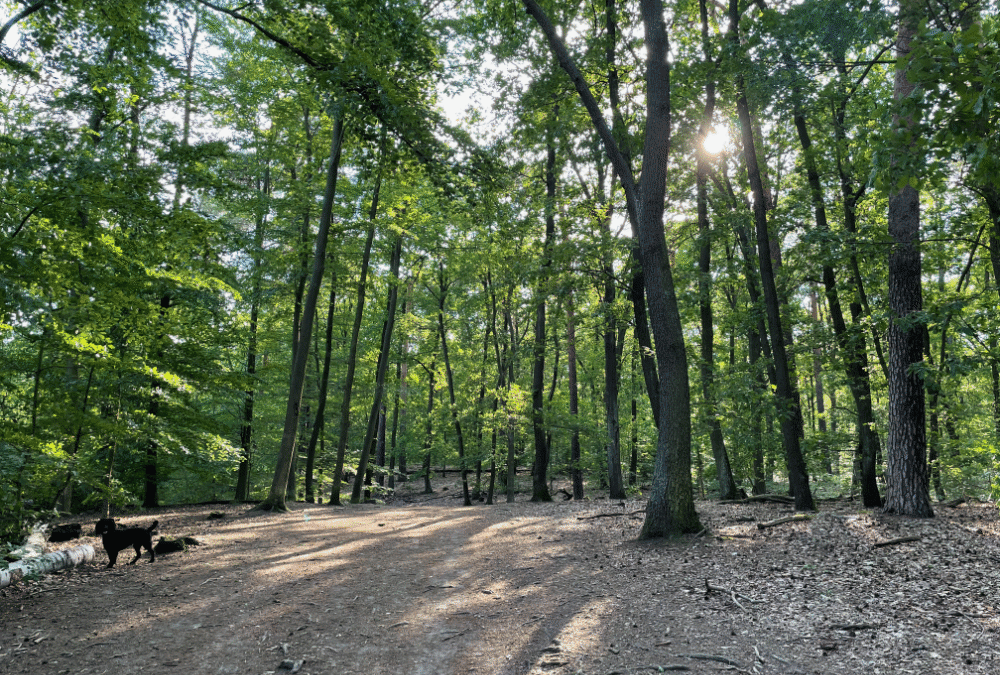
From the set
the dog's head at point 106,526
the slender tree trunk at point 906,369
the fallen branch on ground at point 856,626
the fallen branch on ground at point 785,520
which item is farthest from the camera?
the slender tree trunk at point 906,369

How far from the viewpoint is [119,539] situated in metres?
6.98

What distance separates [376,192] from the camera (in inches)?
664

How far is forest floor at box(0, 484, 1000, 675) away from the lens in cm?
405

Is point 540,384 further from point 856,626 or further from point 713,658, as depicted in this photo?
point 713,658

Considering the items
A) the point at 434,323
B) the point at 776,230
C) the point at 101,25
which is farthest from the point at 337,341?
the point at 776,230

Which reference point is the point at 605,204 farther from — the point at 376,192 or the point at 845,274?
the point at 376,192

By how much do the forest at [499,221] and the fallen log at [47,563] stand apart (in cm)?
46

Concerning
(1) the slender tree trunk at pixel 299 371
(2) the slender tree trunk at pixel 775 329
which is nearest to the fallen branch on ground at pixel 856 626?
(2) the slender tree trunk at pixel 775 329

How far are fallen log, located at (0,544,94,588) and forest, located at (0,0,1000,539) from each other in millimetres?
455

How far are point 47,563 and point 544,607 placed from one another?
6.24 metres

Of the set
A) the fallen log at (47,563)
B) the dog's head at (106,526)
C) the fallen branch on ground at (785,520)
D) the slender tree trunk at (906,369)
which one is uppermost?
the slender tree trunk at (906,369)

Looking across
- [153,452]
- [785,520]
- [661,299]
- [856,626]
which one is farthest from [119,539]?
[785,520]

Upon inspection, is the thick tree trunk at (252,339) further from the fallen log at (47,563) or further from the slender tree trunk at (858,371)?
the slender tree trunk at (858,371)

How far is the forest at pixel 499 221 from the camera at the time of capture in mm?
6371
